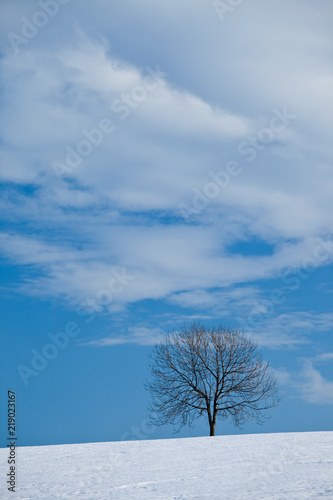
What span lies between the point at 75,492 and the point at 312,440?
6.11 m

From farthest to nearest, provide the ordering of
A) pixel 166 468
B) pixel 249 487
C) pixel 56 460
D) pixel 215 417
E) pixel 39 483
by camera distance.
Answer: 1. pixel 215 417
2. pixel 56 460
3. pixel 166 468
4. pixel 39 483
5. pixel 249 487

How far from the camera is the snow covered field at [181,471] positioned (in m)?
6.04

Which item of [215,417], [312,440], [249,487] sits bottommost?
[249,487]

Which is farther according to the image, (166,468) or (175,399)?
(175,399)

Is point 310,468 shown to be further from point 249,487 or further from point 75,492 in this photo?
point 75,492

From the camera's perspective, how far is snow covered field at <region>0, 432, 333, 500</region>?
19.8ft

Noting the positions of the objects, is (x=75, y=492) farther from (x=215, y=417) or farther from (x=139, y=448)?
(x=215, y=417)

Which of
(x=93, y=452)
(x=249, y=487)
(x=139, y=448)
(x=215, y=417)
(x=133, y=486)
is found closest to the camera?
(x=249, y=487)

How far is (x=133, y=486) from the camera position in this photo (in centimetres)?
657

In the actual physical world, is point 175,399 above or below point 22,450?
above

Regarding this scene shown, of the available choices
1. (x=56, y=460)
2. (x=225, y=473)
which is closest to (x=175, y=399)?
(x=56, y=460)

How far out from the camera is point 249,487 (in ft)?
20.1

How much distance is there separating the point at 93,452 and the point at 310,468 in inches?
180

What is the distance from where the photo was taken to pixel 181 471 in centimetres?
756
